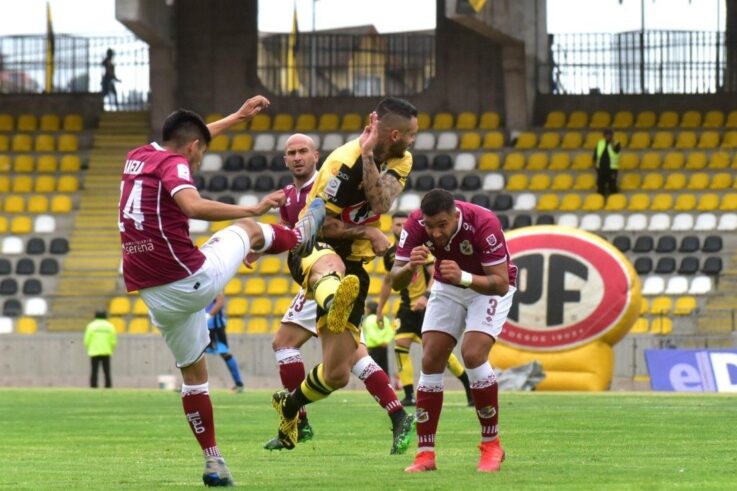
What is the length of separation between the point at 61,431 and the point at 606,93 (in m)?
27.4

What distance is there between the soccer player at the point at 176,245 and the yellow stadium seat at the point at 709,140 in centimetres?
2974

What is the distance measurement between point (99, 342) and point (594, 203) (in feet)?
38.9

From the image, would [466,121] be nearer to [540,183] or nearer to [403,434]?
[540,183]

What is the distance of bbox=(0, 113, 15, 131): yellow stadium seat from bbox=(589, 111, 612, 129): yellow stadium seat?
50.4 ft

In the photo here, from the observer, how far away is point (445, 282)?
11117mm

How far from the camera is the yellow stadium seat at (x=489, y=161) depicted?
3888 centimetres

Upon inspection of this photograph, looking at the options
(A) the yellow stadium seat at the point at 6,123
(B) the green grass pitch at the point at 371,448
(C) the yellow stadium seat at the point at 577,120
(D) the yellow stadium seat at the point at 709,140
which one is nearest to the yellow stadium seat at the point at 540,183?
(C) the yellow stadium seat at the point at 577,120

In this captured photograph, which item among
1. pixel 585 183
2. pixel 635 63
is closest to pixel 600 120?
pixel 635 63

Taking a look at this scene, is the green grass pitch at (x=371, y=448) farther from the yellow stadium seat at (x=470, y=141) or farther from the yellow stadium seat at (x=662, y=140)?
the yellow stadium seat at (x=470, y=141)

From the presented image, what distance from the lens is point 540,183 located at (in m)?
37.9

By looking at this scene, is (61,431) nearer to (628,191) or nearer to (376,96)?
(628,191)

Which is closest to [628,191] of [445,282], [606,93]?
[606,93]

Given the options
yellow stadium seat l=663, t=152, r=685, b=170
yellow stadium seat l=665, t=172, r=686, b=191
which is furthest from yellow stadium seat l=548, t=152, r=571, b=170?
yellow stadium seat l=665, t=172, r=686, b=191

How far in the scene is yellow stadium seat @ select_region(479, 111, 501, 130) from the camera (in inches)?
1612
